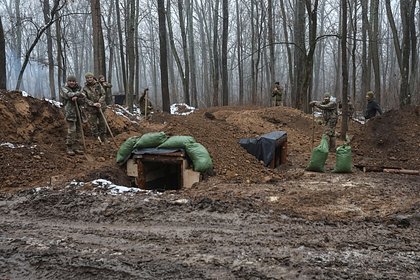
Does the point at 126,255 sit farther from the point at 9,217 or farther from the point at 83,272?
the point at 9,217

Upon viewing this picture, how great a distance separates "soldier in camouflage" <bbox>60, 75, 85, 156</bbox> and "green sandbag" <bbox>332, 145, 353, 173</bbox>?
5.63 m

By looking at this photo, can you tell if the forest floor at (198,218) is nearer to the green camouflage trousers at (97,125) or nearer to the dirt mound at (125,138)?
the dirt mound at (125,138)

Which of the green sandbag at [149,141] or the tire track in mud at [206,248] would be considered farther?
the green sandbag at [149,141]

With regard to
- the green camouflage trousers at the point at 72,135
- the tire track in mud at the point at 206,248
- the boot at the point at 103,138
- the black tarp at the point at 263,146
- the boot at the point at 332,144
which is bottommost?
the tire track in mud at the point at 206,248

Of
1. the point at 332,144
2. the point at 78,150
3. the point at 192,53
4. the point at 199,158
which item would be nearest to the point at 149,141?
the point at 199,158

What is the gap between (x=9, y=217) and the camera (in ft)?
19.1

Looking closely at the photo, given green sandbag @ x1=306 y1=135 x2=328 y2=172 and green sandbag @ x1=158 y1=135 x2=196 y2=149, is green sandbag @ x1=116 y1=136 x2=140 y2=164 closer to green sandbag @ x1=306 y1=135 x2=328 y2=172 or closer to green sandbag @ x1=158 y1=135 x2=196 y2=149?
green sandbag @ x1=158 y1=135 x2=196 y2=149

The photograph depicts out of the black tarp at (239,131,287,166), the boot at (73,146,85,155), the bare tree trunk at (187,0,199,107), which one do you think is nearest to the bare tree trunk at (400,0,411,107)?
the black tarp at (239,131,287,166)

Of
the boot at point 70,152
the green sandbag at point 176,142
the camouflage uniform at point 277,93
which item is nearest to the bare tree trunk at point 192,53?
the camouflage uniform at point 277,93

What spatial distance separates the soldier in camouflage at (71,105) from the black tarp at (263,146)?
384 centimetres

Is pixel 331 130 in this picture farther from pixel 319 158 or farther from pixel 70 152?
pixel 70 152

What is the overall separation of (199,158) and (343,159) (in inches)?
132

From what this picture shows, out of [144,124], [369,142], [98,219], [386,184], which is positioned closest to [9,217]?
[98,219]

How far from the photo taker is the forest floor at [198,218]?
395 centimetres
